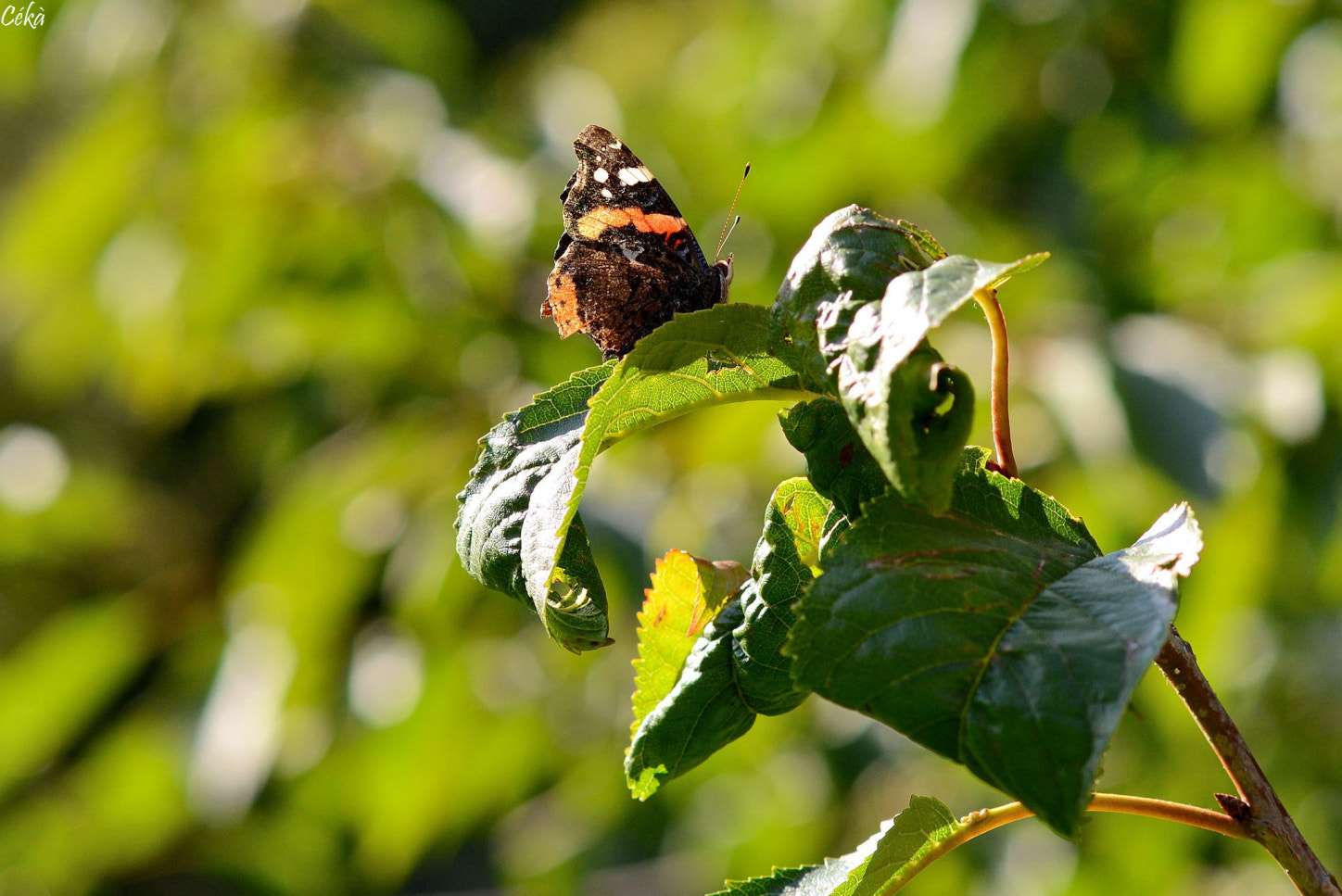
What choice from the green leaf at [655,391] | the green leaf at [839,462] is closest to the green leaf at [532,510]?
the green leaf at [655,391]

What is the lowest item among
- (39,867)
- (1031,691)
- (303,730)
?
(39,867)

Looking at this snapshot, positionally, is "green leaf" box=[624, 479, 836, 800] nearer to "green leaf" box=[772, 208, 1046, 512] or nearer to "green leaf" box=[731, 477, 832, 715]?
"green leaf" box=[731, 477, 832, 715]

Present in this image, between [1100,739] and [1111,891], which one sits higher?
[1100,739]

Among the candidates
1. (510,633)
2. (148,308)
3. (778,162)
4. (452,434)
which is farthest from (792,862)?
(148,308)

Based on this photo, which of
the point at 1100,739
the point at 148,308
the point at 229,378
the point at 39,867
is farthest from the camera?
the point at 39,867

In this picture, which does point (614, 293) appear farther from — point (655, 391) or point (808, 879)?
point (808, 879)

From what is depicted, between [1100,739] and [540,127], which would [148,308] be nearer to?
[540,127]

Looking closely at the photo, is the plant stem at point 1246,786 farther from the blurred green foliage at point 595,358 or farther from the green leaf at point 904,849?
the blurred green foliage at point 595,358
